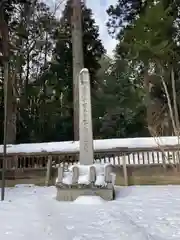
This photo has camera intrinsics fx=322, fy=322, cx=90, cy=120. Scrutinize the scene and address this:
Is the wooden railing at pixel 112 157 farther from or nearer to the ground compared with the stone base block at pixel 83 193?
farther from the ground

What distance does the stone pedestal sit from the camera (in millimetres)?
5824

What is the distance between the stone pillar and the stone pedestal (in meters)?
0.37

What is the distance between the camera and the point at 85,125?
6.64m

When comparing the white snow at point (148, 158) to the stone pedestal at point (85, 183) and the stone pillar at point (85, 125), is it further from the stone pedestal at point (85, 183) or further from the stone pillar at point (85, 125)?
the stone pedestal at point (85, 183)

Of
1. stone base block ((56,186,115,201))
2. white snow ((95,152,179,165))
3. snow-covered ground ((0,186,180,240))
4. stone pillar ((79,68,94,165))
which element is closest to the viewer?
snow-covered ground ((0,186,180,240))

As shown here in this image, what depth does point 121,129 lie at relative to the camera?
17.7 meters

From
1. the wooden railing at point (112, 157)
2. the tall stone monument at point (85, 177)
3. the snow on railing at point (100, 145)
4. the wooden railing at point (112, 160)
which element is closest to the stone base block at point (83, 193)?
the tall stone monument at point (85, 177)

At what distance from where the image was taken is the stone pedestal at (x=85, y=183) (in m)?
5.82

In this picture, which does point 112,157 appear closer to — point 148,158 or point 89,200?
point 148,158

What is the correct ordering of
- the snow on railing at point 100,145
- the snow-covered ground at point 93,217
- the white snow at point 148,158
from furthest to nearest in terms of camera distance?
the snow on railing at point 100,145 < the white snow at point 148,158 < the snow-covered ground at point 93,217

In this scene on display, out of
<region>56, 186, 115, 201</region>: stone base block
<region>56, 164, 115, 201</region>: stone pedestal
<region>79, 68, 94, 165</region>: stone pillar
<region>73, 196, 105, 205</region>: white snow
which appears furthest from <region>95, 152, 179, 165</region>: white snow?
<region>73, 196, 105, 205</region>: white snow

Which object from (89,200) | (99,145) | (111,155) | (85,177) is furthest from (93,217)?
(99,145)

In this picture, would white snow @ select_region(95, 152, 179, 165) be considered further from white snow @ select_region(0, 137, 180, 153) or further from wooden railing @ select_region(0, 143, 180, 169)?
white snow @ select_region(0, 137, 180, 153)

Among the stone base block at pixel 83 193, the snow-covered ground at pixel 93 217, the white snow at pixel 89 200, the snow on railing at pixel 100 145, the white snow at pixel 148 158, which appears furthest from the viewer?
the snow on railing at pixel 100 145
